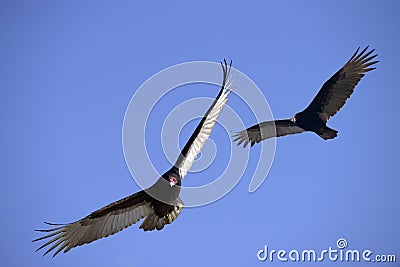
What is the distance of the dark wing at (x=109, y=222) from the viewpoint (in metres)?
10.4

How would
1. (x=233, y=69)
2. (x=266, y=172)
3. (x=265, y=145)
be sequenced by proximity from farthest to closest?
(x=265, y=145)
(x=266, y=172)
(x=233, y=69)

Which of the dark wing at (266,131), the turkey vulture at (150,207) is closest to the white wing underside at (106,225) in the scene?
the turkey vulture at (150,207)

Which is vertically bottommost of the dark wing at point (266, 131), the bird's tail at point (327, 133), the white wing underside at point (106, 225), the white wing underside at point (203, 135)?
the white wing underside at point (106, 225)

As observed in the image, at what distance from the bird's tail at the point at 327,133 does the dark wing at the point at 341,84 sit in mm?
554

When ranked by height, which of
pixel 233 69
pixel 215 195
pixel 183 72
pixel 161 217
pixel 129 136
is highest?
pixel 183 72

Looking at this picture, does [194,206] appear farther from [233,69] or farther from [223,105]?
[233,69]

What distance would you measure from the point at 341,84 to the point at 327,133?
1671mm

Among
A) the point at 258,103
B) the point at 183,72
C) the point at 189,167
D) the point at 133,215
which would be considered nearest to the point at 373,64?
the point at 258,103

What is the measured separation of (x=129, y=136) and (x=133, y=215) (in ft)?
5.56

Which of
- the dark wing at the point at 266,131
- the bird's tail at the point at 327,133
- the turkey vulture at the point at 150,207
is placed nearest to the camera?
the turkey vulture at the point at 150,207

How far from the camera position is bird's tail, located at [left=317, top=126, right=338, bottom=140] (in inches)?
571

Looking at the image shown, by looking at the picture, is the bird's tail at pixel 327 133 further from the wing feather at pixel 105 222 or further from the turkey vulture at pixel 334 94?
the wing feather at pixel 105 222

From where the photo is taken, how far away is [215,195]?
11055 millimetres

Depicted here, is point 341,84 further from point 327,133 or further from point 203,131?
point 203,131
